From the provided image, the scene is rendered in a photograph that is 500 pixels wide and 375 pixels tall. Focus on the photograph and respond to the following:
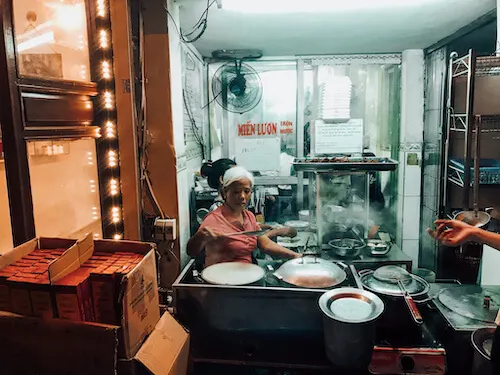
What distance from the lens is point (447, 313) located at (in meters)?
2.35

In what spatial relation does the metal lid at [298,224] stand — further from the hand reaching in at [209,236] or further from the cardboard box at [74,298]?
the cardboard box at [74,298]

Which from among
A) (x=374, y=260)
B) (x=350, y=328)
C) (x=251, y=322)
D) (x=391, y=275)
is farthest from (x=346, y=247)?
(x=350, y=328)

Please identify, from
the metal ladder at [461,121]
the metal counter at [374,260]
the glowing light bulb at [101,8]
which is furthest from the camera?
the metal counter at [374,260]

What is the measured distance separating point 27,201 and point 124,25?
1.44 metres

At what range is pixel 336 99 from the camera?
548 centimetres

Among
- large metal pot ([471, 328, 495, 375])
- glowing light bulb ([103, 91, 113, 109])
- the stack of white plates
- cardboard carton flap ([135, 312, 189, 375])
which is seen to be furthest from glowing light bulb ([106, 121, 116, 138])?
the stack of white plates

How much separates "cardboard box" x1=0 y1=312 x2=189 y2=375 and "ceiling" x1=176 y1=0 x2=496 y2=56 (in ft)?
8.40

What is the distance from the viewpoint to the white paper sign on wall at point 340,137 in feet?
18.7

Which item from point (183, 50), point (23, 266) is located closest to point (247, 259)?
point (23, 266)

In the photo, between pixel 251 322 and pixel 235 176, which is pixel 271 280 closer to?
pixel 251 322

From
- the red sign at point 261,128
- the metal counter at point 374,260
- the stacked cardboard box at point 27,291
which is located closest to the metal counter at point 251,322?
the stacked cardboard box at point 27,291

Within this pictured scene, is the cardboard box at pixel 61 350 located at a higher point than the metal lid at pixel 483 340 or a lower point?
higher

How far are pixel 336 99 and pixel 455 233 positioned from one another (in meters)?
3.49

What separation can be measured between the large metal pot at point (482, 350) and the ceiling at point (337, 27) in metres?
2.66
